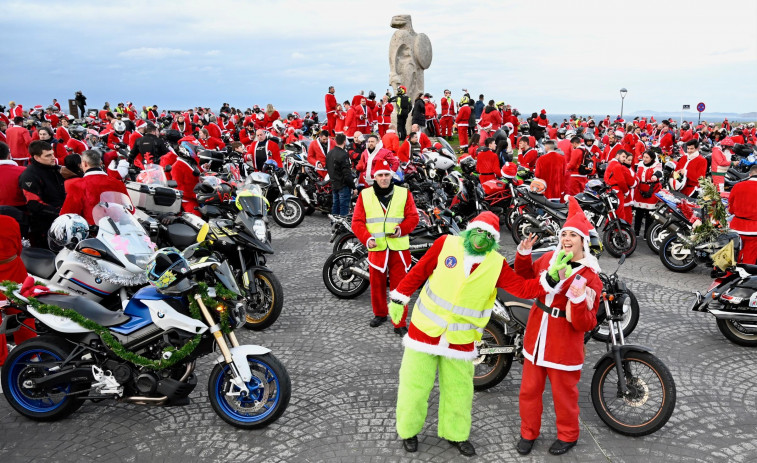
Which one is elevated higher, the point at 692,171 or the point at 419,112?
the point at 419,112

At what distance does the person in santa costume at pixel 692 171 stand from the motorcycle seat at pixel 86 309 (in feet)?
32.2

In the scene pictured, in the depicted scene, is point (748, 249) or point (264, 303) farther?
point (748, 249)

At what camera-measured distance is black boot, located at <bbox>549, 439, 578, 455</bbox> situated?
3957 millimetres

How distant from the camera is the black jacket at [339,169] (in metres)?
10.2

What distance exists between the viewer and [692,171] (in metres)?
10.1

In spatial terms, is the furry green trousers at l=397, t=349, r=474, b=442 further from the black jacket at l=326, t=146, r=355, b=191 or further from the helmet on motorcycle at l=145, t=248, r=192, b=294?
the black jacket at l=326, t=146, r=355, b=191

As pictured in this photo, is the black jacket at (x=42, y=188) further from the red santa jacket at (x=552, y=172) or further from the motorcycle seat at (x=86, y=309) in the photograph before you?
the red santa jacket at (x=552, y=172)

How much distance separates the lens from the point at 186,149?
30.2 feet

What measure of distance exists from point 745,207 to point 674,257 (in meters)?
1.75

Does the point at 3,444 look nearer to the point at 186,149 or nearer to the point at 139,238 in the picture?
the point at 139,238

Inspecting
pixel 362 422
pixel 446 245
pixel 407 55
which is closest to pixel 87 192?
pixel 362 422

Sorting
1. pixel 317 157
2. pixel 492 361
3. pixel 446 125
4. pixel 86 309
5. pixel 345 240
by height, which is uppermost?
pixel 446 125

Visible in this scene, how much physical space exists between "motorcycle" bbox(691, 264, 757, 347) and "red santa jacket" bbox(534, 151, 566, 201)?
4.23 meters

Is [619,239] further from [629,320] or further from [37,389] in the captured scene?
[37,389]
